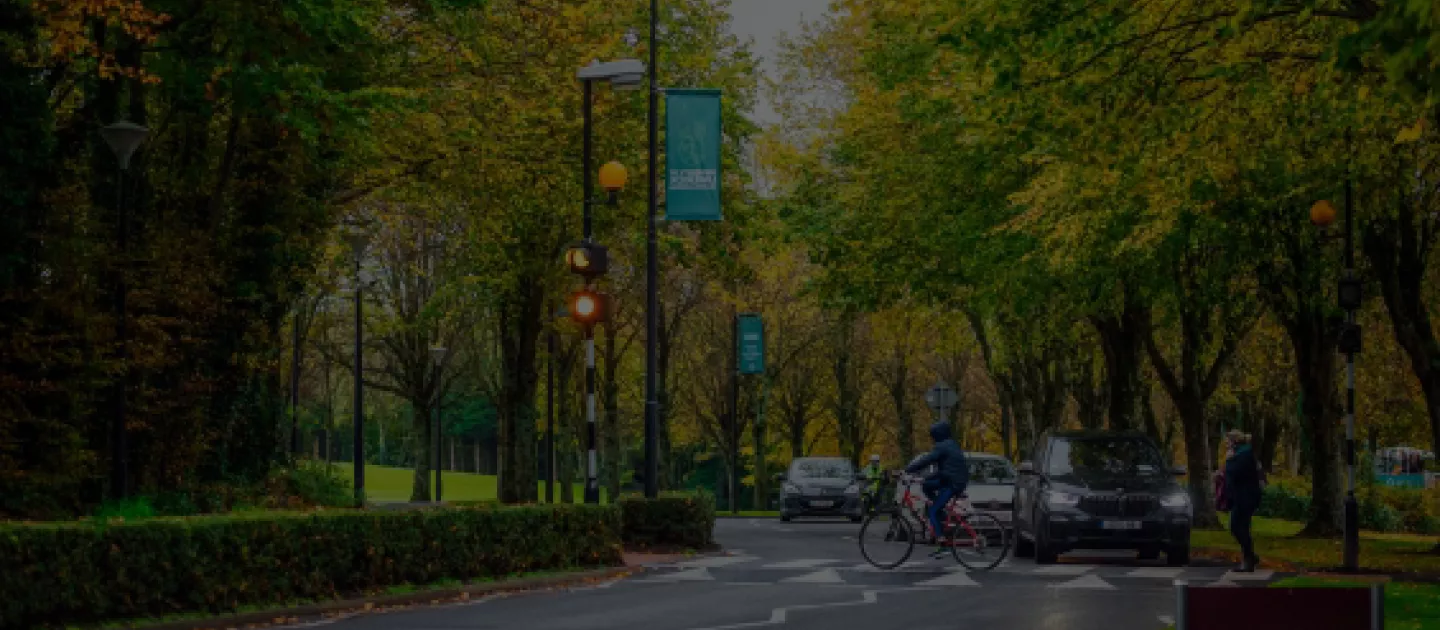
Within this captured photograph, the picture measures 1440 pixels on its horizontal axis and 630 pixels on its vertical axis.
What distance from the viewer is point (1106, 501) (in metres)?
24.1

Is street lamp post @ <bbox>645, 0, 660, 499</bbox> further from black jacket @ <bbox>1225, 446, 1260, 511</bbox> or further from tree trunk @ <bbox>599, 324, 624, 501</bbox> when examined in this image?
tree trunk @ <bbox>599, 324, 624, 501</bbox>

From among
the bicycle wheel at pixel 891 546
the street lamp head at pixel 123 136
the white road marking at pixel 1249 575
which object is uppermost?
the street lamp head at pixel 123 136

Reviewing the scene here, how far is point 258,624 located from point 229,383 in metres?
11.7

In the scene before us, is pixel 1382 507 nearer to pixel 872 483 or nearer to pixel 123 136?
pixel 872 483

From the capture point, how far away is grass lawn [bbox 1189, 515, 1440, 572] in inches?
990

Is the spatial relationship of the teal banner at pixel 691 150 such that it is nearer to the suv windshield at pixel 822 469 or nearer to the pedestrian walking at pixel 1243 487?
the pedestrian walking at pixel 1243 487

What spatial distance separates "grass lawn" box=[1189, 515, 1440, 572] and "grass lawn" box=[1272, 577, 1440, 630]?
4424mm

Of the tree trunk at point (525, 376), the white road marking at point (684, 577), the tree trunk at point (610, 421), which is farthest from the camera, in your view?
the tree trunk at point (610, 421)

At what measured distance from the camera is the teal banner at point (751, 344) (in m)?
53.9

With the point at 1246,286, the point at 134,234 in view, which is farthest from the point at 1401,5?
the point at 1246,286

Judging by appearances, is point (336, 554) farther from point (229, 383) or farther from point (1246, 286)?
point (1246, 286)

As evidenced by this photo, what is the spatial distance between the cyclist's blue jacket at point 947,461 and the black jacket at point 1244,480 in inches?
136

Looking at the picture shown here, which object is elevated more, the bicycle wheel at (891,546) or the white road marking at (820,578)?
the bicycle wheel at (891,546)

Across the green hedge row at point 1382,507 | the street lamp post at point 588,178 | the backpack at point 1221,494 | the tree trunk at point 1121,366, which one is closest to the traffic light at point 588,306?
the street lamp post at point 588,178
